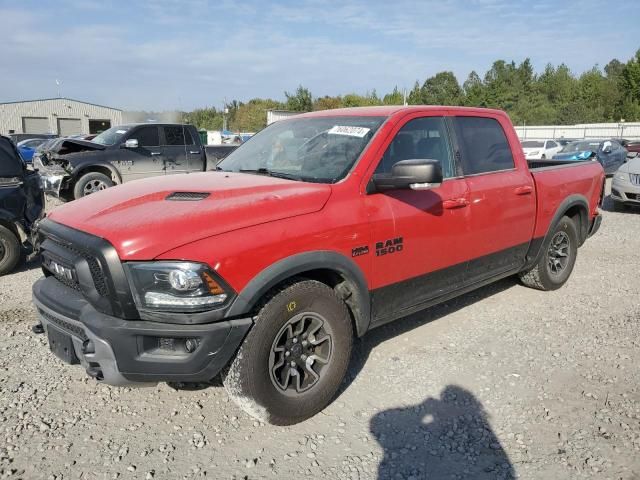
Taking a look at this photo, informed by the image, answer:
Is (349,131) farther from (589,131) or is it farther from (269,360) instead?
(589,131)

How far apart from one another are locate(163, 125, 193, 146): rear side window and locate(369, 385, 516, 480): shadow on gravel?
9.57 m

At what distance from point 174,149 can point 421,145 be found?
8671 millimetres

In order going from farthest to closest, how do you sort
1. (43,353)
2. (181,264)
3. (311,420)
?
1. (43,353)
2. (311,420)
3. (181,264)

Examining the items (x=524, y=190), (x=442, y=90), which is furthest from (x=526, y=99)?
(x=524, y=190)

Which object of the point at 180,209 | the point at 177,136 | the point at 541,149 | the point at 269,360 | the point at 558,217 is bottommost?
the point at 269,360

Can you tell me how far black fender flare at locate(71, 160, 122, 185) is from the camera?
32.9 feet

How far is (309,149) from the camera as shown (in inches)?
147

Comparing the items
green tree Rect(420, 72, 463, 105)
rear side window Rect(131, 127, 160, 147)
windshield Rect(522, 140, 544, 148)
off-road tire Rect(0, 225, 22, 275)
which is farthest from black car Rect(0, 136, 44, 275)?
green tree Rect(420, 72, 463, 105)

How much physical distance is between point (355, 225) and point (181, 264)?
1.14 m

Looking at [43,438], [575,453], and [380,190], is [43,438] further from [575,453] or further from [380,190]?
[575,453]

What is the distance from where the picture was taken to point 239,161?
4152mm

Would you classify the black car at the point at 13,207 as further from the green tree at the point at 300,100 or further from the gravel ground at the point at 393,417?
the green tree at the point at 300,100

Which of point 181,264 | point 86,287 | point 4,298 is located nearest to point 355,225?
point 181,264

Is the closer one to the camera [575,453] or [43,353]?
[575,453]
